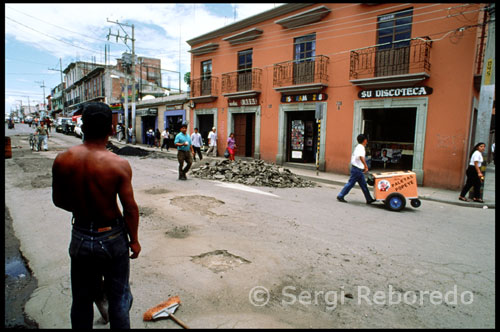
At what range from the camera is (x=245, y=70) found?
701 inches

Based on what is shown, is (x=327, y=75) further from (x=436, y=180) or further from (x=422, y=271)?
(x=422, y=271)

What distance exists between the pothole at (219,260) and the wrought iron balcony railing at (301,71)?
11.5 m

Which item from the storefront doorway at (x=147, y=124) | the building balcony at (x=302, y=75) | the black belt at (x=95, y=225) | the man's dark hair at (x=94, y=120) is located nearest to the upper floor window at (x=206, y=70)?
the building balcony at (x=302, y=75)

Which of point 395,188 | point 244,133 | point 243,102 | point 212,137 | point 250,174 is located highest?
point 243,102

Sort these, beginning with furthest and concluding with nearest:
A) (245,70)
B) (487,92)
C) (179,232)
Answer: (245,70) < (487,92) < (179,232)

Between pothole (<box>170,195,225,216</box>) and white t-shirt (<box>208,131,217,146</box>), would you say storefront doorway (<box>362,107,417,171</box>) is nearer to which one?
white t-shirt (<box>208,131,217,146</box>)

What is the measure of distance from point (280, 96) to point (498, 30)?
14026mm

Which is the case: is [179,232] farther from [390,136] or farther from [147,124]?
[147,124]

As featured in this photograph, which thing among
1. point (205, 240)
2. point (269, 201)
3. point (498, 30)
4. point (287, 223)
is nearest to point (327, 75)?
point (269, 201)

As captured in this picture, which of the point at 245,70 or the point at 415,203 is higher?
the point at 245,70

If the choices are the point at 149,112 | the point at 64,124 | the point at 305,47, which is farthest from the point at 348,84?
the point at 64,124

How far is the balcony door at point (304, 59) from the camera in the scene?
14445mm

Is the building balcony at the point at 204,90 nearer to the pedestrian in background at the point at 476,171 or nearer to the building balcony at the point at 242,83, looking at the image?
the building balcony at the point at 242,83

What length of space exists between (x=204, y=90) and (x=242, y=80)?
3661mm
